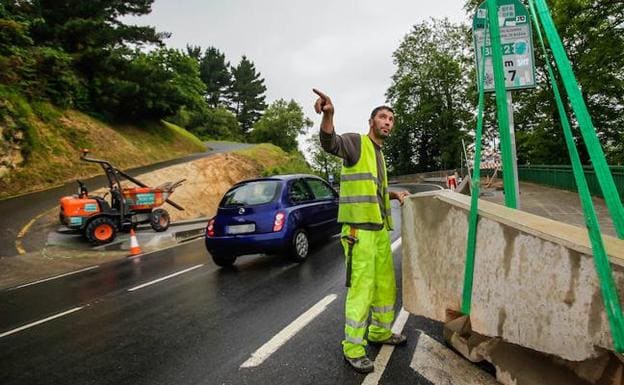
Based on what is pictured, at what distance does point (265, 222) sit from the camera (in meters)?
6.82

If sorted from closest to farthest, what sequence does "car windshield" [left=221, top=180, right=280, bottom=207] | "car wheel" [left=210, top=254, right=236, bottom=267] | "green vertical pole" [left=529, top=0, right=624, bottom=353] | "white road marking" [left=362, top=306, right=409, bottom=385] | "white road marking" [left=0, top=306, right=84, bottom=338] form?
"green vertical pole" [left=529, top=0, right=624, bottom=353] < "white road marking" [left=362, top=306, right=409, bottom=385] < "white road marking" [left=0, top=306, right=84, bottom=338] < "car windshield" [left=221, top=180, right=280, bottom=207] < "car wheel" [left=210, top=254, right=236, bottom=267]

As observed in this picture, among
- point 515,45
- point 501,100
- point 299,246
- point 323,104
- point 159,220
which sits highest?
point 515,45

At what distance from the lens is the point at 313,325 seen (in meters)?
4.01

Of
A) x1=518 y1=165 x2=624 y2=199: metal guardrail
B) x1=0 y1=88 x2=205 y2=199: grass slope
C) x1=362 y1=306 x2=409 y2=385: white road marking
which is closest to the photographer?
x1=362 y1=306 x2=409 y2=385: white road marking

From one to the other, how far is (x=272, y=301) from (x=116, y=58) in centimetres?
2667

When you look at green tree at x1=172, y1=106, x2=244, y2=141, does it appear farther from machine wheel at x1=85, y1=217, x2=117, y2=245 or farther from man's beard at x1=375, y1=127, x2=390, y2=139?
man's beard at x1=375, y1=127, x2=390, y2=139

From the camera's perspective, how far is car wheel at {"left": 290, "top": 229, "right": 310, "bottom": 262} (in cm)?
696

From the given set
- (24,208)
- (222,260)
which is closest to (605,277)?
(222,260)

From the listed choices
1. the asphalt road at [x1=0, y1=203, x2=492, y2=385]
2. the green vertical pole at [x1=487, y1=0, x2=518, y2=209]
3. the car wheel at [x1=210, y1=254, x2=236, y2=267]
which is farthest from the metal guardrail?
the car wheel at [x1=210, y1=254, x2=236, y2=267]

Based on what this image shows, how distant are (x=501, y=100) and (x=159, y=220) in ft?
39.3

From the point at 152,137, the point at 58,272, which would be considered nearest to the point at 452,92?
the point at 152,137

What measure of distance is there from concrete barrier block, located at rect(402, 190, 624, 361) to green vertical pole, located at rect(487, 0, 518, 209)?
55 centimetres

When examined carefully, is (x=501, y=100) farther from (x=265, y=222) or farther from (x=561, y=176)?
(x=561, y=176)

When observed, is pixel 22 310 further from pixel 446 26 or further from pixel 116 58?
pixel 446 26
